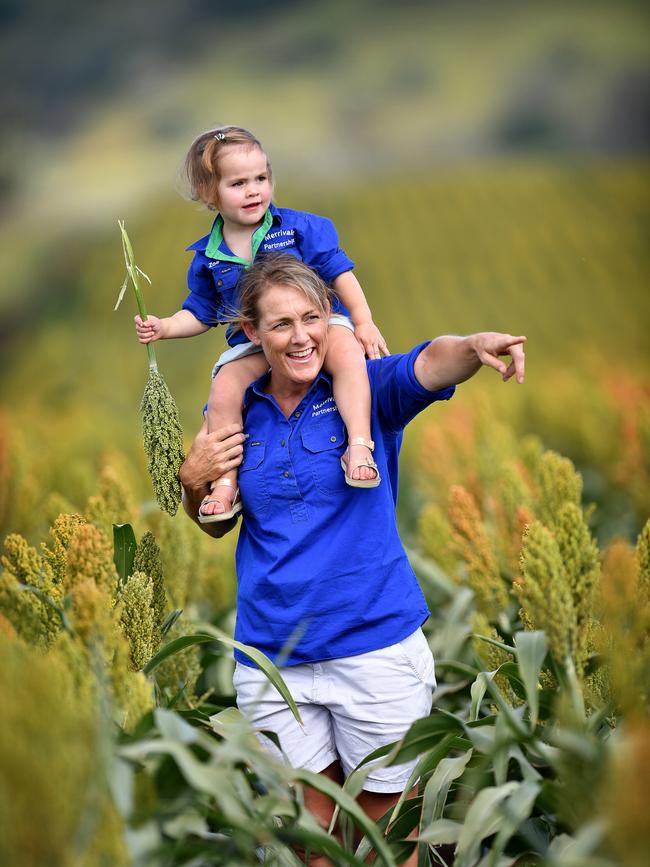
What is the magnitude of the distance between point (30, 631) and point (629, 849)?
1394 millimetres

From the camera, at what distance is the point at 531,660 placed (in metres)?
1.96

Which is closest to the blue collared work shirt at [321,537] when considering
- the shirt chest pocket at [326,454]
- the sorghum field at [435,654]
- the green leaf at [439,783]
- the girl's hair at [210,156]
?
the shirt chest pocket at [326,454]

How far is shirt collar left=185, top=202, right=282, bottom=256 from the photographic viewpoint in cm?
258

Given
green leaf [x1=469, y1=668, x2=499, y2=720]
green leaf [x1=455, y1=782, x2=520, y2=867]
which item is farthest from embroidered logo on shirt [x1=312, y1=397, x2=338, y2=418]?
green leaf [x1=455, y1=782, x2=520, y2=867]

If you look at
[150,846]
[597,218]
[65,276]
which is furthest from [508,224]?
[150,846]

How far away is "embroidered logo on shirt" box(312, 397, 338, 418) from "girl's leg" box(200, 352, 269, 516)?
21 cm

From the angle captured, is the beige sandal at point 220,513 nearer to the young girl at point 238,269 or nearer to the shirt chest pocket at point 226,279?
the young girl at point 238,269

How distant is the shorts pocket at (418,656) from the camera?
241 centimetres

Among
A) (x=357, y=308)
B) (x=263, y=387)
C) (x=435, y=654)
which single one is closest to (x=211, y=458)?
(x=263, y=387)

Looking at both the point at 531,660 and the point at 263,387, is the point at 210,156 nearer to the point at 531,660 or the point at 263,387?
the point at 263,387

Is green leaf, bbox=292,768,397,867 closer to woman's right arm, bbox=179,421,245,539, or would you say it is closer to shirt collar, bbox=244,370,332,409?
woman's right arm, bbox=179,421,245,539

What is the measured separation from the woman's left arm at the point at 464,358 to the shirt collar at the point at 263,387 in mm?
250

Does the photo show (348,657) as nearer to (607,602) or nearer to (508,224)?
(607,602)

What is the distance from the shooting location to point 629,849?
1319 millimetres
